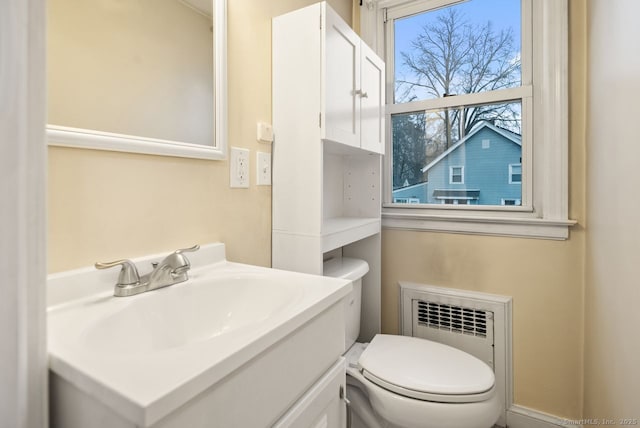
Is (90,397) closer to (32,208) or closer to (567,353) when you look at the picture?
(32,208)

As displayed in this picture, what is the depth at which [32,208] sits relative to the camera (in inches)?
17.2

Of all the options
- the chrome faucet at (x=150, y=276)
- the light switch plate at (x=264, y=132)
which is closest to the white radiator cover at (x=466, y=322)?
the light switch plate at (x=264, y=132)

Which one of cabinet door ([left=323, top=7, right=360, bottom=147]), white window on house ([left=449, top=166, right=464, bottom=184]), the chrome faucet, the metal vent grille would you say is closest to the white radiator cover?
the metal vent grille

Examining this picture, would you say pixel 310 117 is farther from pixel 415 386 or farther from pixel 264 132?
pixel 415 386

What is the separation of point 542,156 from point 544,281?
0.55 meters

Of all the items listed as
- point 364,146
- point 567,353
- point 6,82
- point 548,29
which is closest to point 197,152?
point 6,82

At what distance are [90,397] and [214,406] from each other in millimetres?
157

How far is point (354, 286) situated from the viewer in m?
1.44

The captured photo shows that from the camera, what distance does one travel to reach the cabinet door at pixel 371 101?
4.54ft

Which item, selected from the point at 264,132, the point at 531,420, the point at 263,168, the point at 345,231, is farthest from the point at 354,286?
the point at 531,420

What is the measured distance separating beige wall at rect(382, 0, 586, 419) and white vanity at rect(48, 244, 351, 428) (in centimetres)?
101

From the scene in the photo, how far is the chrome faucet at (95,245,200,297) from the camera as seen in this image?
0.71 metres

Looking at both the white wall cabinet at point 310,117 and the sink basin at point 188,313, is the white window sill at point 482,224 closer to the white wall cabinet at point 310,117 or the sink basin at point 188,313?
the white wall cabinet at point 310,117

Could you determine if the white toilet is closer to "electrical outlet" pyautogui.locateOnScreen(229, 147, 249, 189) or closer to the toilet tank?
the toilet tank
